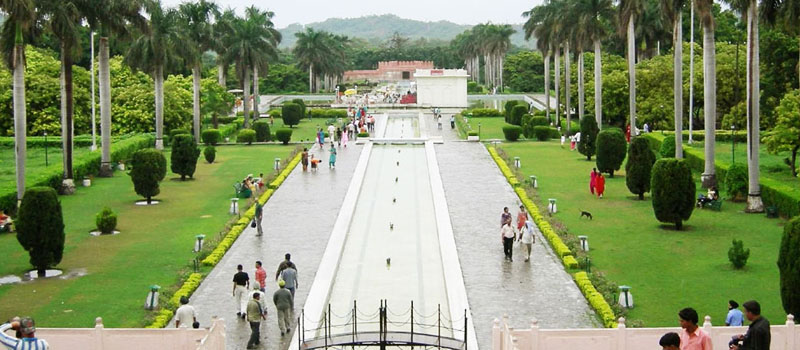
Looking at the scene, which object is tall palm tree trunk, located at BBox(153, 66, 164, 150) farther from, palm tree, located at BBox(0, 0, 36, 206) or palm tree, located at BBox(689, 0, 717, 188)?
palm tree, located at BBox(689, 0, 717, 188)

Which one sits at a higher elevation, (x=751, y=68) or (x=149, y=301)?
(x=751, y=68)

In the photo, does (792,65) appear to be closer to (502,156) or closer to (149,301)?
(502,156)

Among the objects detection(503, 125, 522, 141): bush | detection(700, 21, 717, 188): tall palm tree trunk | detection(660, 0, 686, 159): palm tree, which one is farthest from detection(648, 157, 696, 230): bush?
detection(503, 125, 522, 141): bush

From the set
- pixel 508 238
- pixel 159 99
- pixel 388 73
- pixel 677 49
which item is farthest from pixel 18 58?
A: pixel 388 73

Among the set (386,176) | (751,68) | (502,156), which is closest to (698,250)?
(751,68)

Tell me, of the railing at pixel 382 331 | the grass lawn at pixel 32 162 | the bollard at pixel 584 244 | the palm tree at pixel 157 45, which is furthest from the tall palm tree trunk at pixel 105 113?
the railing at pixel 382 331

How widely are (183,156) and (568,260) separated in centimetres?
1984

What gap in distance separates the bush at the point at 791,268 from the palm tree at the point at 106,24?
89.8 feet

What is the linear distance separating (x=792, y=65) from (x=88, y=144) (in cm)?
3389

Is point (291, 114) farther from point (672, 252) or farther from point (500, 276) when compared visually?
point (500, 276)

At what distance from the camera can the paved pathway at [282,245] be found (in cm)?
2088

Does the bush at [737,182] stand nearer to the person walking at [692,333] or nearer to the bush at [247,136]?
the person walking at [692,333]

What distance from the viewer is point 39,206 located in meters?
24.8

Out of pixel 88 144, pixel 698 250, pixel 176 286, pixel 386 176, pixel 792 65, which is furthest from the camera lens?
pixel 88 144
